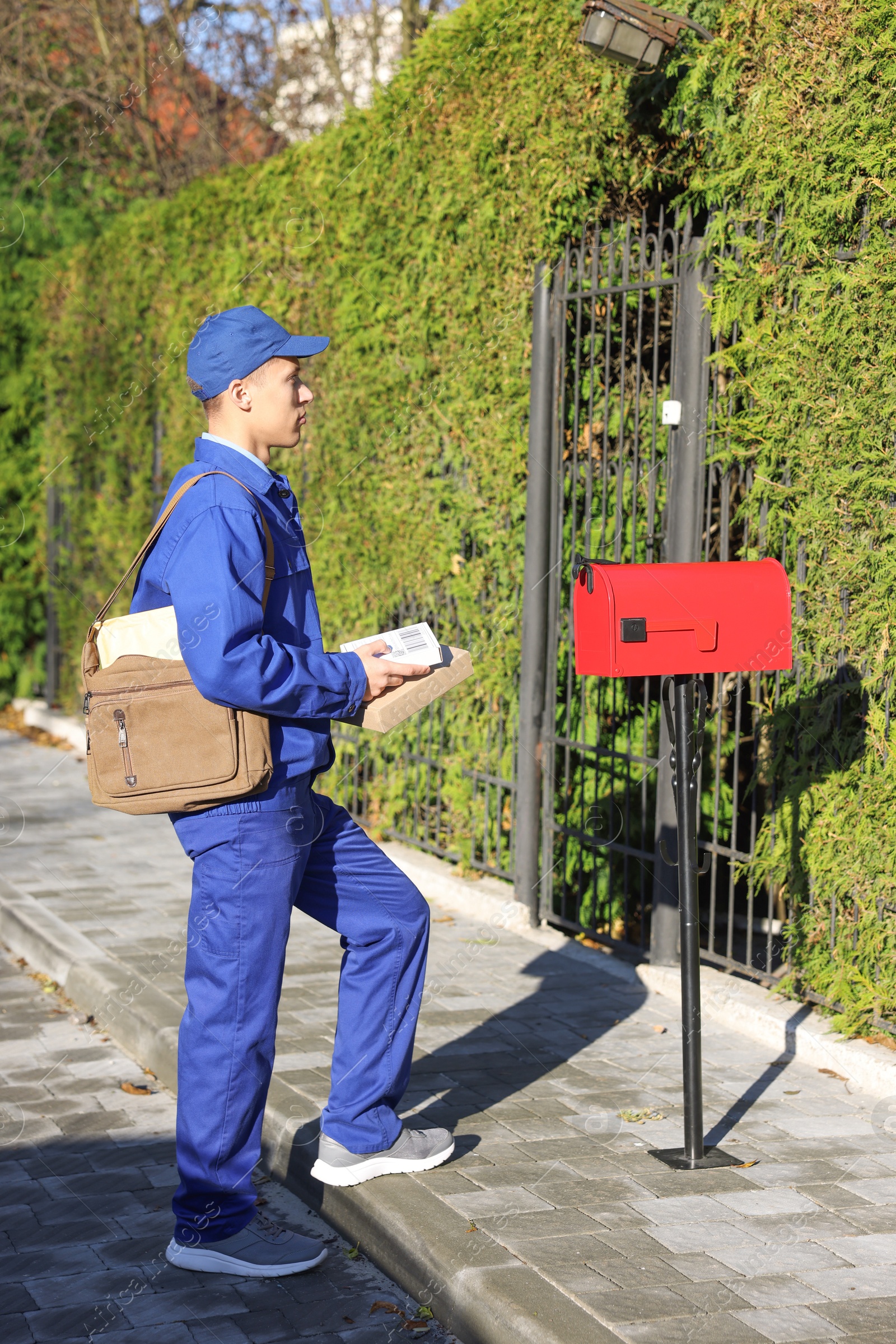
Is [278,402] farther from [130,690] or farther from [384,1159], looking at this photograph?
[384,1159]

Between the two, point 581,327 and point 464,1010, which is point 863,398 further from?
point 464,1010

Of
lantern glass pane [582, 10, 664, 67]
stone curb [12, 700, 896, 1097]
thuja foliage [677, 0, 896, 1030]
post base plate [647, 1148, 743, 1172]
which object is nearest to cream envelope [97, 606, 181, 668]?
post base plate [647, 1148, 743, 1172]

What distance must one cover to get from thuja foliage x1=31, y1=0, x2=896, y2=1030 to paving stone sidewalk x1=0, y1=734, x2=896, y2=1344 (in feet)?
2.14

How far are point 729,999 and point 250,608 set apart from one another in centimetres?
277

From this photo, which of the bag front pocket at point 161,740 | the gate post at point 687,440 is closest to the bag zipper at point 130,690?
the bag front pocket at point 161,740

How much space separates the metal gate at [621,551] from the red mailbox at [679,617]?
1.50 m

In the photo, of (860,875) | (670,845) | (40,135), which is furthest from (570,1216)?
(40,135)

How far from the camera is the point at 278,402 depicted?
141 inches

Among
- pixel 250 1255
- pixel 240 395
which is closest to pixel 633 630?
pixel 240 395

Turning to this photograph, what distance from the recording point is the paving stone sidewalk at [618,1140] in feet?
10.6

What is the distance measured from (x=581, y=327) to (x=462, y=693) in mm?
1853

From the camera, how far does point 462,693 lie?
23.5ft

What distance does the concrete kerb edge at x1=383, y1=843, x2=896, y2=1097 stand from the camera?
466cm

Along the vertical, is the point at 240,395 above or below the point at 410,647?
above
